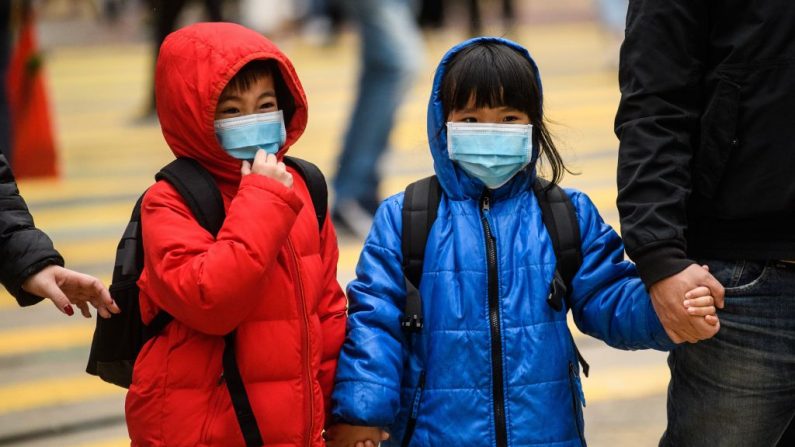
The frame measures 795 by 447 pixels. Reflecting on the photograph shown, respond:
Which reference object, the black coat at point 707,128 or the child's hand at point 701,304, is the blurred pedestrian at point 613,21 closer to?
the black coat at point 707,128

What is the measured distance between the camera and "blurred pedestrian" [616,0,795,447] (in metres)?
2.85

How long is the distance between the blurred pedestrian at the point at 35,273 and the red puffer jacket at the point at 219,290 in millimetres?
137

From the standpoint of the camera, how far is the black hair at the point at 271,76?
3.14 meters

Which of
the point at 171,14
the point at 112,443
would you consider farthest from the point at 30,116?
Answer: the point at 112,443

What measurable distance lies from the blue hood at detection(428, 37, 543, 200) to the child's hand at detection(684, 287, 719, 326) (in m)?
0.60

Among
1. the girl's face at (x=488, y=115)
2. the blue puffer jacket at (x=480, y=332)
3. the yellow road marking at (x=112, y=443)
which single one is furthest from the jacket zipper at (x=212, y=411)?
the yellow road marking at (x=112, y=443)

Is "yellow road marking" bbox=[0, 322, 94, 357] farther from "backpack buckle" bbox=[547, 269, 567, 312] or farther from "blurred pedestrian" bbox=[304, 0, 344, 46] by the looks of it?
"blurred pedestrian" bbox=[304, 0, 344, 46]

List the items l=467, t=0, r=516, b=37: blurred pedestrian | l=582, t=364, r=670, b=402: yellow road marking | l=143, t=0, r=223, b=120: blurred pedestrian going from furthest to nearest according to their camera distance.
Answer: l=467, t=0, r=516, b=37: blurred pedestrian < l=143, t=0, r=223, b=120: blurred pedestrian < l=582, t=364, r=670, b=402: yellow road marking

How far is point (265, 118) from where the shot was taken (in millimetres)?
3113

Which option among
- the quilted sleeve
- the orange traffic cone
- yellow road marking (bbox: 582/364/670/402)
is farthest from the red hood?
the orange traffic cone

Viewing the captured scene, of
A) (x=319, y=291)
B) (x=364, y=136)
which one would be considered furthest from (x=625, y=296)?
(x=364, y=136)

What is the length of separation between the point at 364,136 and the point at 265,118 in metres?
3.71

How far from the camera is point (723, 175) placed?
115 inches

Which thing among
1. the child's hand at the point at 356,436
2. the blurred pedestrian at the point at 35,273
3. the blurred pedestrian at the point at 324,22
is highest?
the blurred pedestrian at the point at 35,273
